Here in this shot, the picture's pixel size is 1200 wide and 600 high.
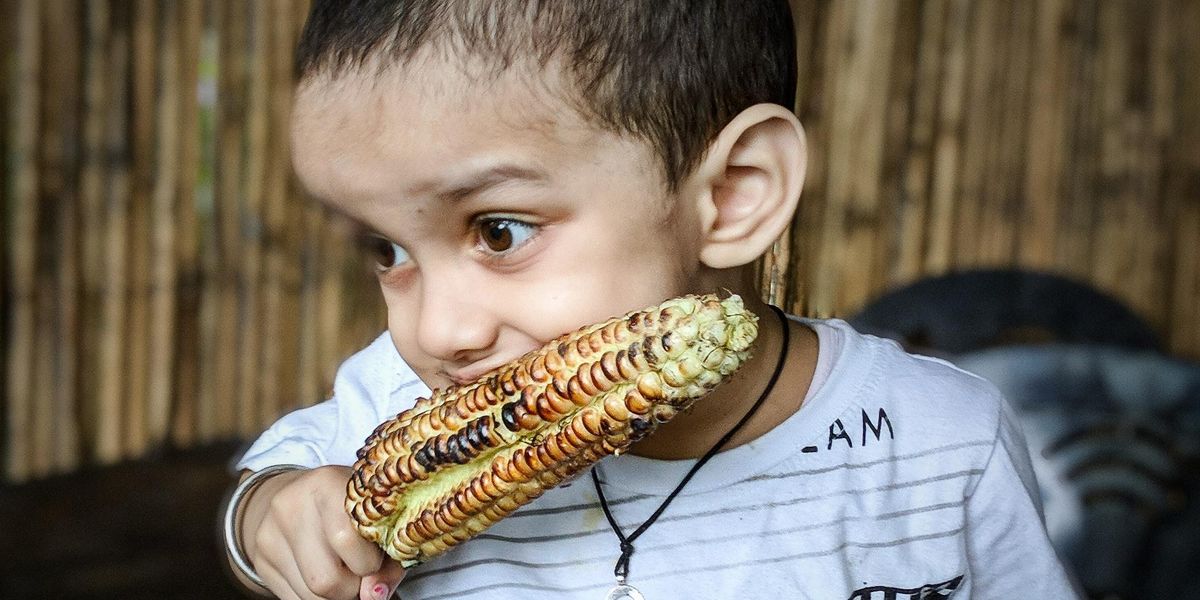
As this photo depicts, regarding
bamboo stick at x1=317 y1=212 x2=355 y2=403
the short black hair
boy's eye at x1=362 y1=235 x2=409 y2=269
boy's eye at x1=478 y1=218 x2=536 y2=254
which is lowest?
bamboo stick at x1=317 y1=212 x2=355 y2=403

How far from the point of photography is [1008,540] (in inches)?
57.6

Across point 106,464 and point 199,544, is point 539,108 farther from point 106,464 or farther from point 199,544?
point 106,464

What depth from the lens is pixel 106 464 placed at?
157 inches

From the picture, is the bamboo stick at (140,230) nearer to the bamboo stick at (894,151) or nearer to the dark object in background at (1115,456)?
the bamboo stick at (894,151)

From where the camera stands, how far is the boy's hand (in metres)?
1.20

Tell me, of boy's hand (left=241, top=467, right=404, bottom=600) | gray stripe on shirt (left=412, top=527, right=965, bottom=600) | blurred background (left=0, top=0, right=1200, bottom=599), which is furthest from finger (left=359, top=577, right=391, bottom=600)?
blurred background (left=0, top=0, right=1200, bottom=599)

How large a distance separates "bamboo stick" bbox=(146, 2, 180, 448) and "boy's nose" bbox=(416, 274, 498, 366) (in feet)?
9.89

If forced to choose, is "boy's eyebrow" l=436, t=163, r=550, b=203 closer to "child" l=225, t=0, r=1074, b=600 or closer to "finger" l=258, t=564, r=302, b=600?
"child" l=225, t=0, r=1074, b=600

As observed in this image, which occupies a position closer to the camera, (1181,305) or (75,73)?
(75,73)

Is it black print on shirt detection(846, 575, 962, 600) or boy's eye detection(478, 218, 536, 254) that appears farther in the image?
black print on shirt detection(846, 575, 962, 600)

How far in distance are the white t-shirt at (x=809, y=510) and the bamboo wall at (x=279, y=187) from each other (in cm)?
198

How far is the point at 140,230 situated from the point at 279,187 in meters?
0.47

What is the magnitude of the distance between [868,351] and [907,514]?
0.21m

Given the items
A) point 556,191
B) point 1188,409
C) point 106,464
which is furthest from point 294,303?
point 556,191
